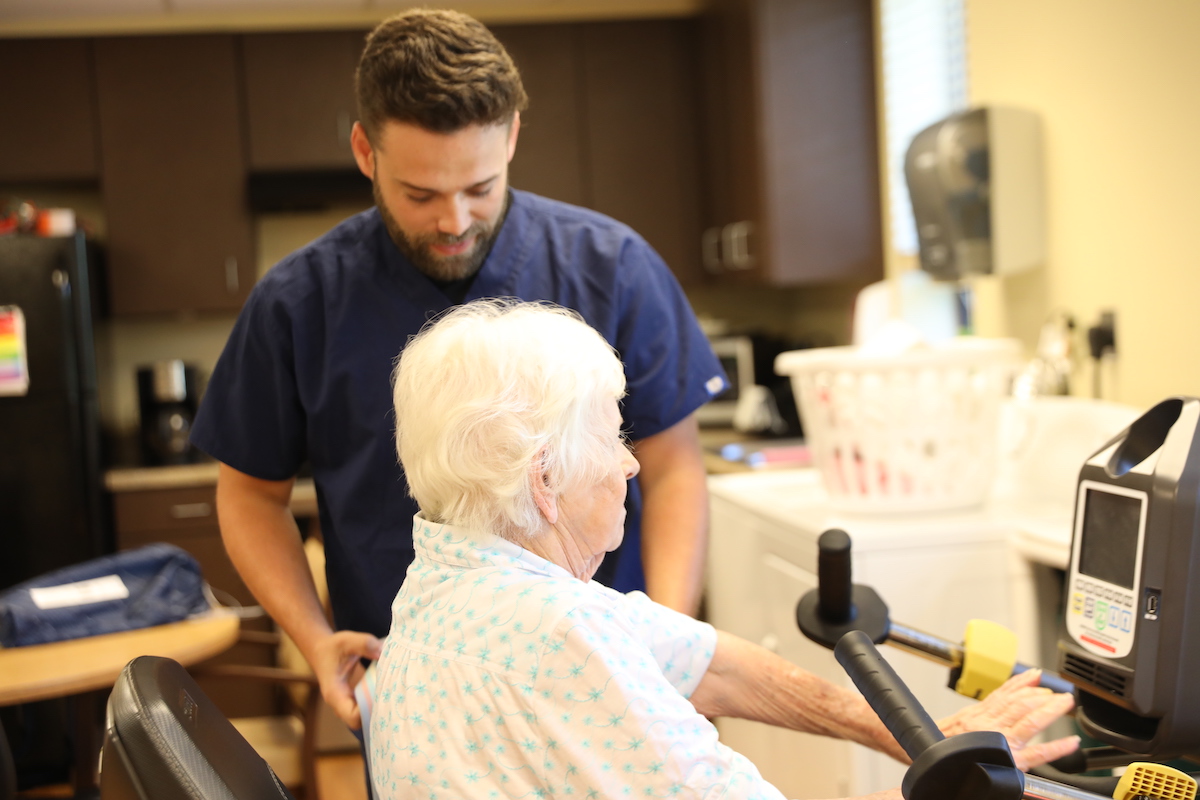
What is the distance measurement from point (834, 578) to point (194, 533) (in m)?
2.97

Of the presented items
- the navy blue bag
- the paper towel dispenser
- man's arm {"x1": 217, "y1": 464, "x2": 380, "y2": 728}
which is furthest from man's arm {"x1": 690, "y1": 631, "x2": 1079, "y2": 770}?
the navy blue bag

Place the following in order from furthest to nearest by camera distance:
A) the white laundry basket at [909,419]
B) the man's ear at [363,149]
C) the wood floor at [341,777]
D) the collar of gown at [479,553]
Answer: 1. the wood floor at [341,777]
2. the white laundry basket at [909,419]
3. the man's ear at [363,149]
4. the collar of gown at [479,553]

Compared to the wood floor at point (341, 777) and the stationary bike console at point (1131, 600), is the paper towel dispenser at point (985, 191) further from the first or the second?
the wood floor at point (341, 777)

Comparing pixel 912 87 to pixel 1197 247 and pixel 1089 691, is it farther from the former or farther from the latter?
pixel 1089 691

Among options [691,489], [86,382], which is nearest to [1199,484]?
[691,489]

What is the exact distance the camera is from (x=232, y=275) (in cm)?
386

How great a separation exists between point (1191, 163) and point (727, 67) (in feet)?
6.63

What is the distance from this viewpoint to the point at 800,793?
2047 millimetres

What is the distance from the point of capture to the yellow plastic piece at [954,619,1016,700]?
1.14m

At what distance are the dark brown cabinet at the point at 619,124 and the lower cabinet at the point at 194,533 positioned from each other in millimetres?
1606

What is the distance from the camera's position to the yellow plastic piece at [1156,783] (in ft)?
2.71

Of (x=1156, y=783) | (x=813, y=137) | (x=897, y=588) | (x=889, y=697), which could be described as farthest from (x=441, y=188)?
(x=813, y=137)

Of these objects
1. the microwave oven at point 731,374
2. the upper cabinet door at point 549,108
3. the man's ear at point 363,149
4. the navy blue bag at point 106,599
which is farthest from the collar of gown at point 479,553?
the upper cabinet door at point 549,108

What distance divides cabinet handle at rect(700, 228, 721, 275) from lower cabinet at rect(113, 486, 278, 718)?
1.93 m
